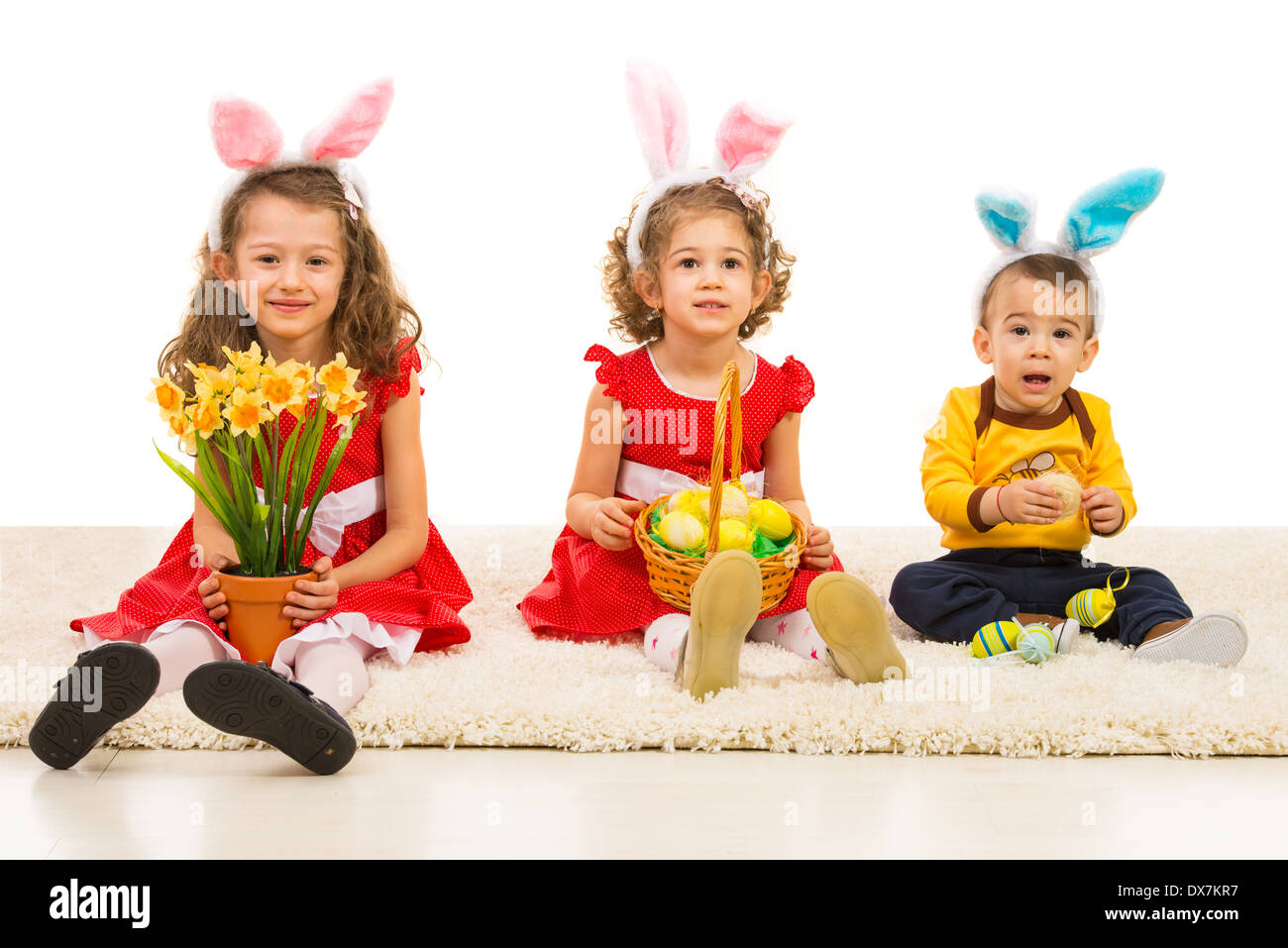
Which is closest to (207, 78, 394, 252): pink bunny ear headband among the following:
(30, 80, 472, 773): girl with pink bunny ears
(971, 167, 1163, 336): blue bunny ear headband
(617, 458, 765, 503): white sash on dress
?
(30, 80, 472, 773): girl with pink bunny ears

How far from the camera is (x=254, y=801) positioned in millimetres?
1584

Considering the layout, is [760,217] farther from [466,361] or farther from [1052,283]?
[466,361]

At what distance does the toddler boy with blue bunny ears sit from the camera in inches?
91.0

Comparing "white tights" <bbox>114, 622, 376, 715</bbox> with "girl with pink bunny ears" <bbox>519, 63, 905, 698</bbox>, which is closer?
"white tights" <bbox>114, 622, 376, 715</bbox>

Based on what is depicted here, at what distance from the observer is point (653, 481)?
7.93ft

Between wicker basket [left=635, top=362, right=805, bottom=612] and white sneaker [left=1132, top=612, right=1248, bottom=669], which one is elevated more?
wicker basket [left=635, top=362, right=805, bottom=612]

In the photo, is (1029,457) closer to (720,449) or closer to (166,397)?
(720,449)

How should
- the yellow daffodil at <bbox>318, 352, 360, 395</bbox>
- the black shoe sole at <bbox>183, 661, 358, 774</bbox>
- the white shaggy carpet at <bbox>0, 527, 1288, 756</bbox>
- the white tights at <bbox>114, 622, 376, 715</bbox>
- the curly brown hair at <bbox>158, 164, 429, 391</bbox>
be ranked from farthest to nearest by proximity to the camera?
1. the curly brown hair at <bbox>158, 164, 429, 391</bbox>
2. the yellow daffodil at <bbox>318, 352, 360, 395</bbox>
3. the white tights at <bbox>114, 622, 376, 715</bbox>
4. the white shaggy carpet at <bbox>0, 527, 1288, 756</bbox>
5. the black shoe sole at <bbox>183, 661, 358, 774</bbox>

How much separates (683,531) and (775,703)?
0.34 meters

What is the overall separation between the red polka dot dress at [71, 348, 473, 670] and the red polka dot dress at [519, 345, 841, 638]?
7.6 inches

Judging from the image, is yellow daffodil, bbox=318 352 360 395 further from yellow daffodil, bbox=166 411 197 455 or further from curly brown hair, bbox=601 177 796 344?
curly brown hair, bbox=601 177 796 344

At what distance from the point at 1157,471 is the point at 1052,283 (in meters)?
1.52

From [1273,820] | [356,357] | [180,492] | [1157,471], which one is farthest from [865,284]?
[1273,820]

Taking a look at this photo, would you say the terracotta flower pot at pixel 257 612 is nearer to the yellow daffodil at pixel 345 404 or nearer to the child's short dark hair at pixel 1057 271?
the yellow daffodil at pixel 345 404
